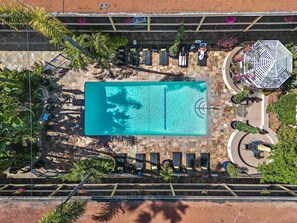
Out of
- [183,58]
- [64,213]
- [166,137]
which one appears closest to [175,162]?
[166,137]

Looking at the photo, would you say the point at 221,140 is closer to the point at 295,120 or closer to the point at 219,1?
the point at 295,120

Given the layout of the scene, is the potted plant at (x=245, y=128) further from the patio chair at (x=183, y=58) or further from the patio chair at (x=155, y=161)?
the patio chair at (x=155, y=161)

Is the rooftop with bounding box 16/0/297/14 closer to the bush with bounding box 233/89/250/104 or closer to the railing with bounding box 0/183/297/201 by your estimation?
the bush with bounding box 233/89/250/104

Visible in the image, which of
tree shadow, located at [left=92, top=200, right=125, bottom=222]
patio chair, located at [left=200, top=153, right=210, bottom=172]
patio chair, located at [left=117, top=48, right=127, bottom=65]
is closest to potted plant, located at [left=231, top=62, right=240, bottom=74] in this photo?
patio chair, located at [left=200, top=153, right=210, bottom=172]

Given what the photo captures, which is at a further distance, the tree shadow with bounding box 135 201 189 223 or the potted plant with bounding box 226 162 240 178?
the potted plant with bounding box 226 162 240 178

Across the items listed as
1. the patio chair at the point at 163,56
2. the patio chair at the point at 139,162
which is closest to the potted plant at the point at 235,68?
the patio chair at the point at 163,56

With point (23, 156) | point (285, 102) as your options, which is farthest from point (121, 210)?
point (285, 102)
